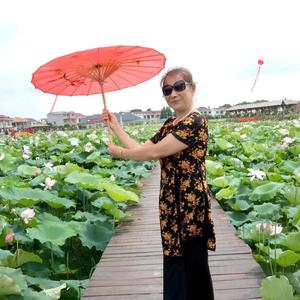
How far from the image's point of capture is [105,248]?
331cm

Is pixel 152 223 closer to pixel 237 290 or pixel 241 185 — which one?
pixel 241 185

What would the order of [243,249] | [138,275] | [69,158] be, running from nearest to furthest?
1. [138,275]
2. [243,249]
3. [69,158]

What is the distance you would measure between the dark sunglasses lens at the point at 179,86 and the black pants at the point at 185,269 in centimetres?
64

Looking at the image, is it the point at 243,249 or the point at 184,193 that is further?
the point at 243,249

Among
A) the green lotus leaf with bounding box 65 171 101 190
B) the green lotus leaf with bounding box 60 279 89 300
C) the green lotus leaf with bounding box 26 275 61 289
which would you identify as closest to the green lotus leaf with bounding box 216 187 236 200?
the green lotus leaf with bounding box 65 171 101 190

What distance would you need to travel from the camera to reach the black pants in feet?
6.25

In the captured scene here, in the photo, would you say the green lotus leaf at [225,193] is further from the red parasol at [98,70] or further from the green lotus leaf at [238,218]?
the red parasol at [98,70]

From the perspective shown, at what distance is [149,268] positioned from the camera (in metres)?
2.87

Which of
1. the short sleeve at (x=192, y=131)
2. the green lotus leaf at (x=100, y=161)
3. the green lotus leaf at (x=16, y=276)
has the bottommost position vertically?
the green lotus leaf at (x=16, y=276)

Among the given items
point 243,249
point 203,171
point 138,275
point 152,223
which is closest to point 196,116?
point 203,171

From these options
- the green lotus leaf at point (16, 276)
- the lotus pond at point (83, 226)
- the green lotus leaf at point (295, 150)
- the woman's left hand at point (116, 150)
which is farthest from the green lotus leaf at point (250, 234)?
the green lotus leaf at point (295, 150)

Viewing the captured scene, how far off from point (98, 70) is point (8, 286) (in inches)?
41.6

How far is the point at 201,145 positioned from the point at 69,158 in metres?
5.50

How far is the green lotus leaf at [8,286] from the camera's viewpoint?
174 centimetres
